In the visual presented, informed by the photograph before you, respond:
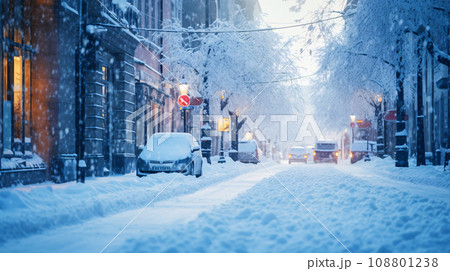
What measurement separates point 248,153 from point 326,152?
5614 millimetres

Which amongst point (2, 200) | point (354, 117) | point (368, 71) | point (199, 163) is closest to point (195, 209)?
point (2, 200)

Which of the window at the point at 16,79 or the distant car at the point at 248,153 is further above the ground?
the window at the point at 16,79

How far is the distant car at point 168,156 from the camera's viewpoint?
15.6 meters

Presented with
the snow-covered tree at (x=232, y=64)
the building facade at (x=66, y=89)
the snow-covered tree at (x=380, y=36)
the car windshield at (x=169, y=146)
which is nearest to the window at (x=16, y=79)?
the building facade at (x=66, y=89)

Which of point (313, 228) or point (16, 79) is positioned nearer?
point (313, 228)

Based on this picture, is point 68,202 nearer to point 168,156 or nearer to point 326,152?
point 168,156

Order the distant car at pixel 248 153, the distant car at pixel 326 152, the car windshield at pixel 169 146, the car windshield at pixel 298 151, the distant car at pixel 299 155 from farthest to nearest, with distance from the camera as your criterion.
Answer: the car windshield at pixel 298 151 → the distant car at pixel 299 155 → the distant car at pixel 326 152 → the distant car at pixel 248 153 → the car windshield at pixel 169 146

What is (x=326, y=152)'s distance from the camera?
3400 cm

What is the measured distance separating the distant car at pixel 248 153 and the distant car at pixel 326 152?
4342 millimetres

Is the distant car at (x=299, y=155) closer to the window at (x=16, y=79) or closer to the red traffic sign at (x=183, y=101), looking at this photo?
the red traffic sign at (x=183, y=101)

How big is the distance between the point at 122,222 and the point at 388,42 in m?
14.6

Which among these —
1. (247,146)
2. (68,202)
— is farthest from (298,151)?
(68,202)

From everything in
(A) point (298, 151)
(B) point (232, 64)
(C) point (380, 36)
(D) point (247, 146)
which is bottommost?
(A) point (298, 151)
